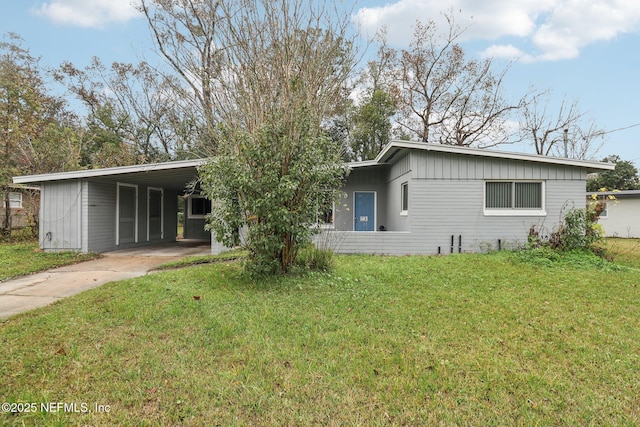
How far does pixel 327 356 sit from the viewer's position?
3014 mm

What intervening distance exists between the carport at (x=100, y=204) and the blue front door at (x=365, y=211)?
5.72 m

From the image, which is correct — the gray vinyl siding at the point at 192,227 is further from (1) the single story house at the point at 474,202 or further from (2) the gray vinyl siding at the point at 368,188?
(1) the single story house at the point at 474,202

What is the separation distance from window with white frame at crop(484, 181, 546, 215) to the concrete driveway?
8.96 metres

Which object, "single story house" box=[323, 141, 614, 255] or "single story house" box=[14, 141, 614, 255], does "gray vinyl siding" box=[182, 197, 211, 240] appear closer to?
"single story house" box=[14, 141, 614, 255]

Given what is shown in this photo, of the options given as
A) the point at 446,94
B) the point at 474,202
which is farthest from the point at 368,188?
the point at 446,94

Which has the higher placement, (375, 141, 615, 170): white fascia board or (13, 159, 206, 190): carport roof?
(375, 141, 615, 170): white fascia board

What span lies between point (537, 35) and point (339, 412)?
17815mm

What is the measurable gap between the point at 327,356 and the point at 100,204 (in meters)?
9.66

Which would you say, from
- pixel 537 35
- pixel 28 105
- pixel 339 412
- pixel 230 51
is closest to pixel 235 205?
pixel 230 51

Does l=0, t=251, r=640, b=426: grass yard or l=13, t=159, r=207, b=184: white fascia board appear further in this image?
l=13, t=159, r=207, b=184: white fascia board

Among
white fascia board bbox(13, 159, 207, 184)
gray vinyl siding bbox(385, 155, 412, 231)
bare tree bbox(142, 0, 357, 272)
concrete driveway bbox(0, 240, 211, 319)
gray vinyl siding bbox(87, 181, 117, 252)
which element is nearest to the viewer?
concrete driveway bbox(0, 240, 211, 319)

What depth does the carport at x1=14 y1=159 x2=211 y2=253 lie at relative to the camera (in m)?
9.13

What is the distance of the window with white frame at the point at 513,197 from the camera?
9398 mm

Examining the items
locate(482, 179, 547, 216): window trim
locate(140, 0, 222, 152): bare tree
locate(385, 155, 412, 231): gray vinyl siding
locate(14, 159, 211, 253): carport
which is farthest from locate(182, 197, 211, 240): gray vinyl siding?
locate(482, 179, 547, 216): window trim
